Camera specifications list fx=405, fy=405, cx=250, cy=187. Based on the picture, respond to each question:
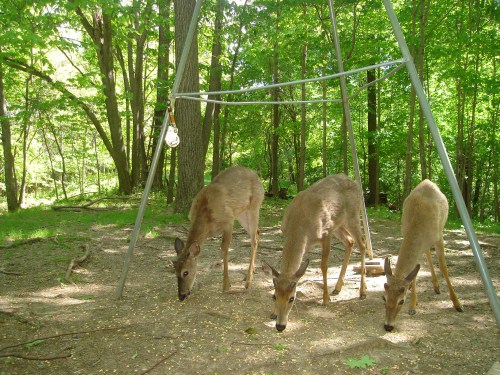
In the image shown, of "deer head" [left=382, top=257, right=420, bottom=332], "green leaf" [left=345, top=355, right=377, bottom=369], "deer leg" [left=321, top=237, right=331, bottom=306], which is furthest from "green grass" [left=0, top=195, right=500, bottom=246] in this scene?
"green leaf" [left=345, top=355, right=377, bottom=369]

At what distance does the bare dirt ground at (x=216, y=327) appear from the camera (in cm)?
407

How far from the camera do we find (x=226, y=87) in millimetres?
21703

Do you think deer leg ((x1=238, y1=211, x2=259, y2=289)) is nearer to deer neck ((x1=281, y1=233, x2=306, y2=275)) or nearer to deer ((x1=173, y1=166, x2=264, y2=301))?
deer ((x1=173, y1=166, x2=264, y2=301))

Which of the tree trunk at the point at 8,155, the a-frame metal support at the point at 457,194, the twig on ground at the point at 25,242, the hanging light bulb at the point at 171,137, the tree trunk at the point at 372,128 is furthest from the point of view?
the tree trunk at the point at 372,128

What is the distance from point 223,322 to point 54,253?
4.59 metres

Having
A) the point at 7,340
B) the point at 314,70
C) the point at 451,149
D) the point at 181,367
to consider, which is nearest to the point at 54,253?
the point at 7,340

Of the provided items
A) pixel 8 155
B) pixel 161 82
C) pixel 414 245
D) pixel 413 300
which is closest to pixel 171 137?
pixel 414 245

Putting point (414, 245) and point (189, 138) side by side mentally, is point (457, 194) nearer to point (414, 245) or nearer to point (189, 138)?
point (414, 245)

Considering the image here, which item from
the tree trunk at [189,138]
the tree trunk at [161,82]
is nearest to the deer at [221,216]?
the tree trunk at [189,138]

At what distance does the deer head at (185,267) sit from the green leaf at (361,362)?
259 centimetres

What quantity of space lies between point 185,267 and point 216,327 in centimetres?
112

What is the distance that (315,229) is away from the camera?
5.81 metres

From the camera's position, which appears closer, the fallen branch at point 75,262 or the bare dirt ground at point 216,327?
the bare dirt ground at point 216,327

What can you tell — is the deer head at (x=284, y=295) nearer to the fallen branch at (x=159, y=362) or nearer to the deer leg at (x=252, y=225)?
the fallen branch at (x=159, y=362)
